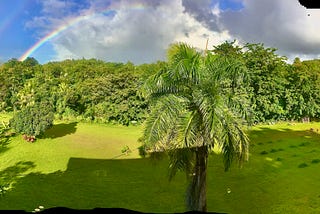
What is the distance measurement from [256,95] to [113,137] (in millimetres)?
17347

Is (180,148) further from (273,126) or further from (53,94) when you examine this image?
(53,94)

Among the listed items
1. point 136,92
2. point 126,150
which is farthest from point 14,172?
point 136,92

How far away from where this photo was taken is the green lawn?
589 inches

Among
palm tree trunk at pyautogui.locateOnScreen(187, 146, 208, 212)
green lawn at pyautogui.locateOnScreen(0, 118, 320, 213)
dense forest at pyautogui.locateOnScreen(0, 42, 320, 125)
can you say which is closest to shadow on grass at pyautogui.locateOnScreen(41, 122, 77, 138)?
green lawn at pyautogui.locateOnScreen(0, 118, 320, 213)

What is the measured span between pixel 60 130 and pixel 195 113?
22.5m

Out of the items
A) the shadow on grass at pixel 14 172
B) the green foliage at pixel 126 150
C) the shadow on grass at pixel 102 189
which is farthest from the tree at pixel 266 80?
the shadow on grass at pixel 14 172

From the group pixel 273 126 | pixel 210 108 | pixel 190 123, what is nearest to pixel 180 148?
pixel 190 123

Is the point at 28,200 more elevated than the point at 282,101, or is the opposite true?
the point at 282,101

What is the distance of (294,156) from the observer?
877 inches

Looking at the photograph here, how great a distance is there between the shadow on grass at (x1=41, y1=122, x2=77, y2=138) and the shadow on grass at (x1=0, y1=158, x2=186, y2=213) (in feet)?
25.2

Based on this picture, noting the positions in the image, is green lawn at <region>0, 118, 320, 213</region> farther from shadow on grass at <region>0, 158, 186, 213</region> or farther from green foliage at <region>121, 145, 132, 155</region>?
green foliage at <region>121, 145, 132, 155</region>

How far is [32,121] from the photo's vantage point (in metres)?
25.9

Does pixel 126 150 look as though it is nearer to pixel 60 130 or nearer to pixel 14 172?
pixel 14 172

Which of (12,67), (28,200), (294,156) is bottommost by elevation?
(28,200)
